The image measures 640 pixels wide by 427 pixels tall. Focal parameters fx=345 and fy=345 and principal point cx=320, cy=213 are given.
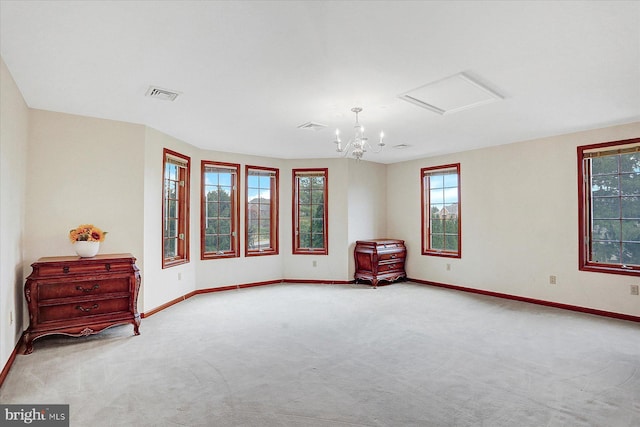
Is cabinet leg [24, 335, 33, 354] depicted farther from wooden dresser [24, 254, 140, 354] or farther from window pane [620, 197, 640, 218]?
window pane [620, 197, 640, 218]

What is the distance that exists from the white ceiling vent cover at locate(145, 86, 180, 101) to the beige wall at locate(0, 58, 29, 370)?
105cm

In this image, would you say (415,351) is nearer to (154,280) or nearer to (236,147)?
(154,280)

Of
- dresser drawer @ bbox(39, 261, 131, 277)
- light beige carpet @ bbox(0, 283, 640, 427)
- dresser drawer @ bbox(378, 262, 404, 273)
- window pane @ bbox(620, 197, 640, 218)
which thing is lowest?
light beige carpet @ bbox(0, 283, 640, 427)

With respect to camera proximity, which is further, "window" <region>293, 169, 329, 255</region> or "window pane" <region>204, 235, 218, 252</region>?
"window" <region>293, 169, 329, 255</region>

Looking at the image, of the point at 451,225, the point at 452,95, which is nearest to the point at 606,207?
the point at 451,225

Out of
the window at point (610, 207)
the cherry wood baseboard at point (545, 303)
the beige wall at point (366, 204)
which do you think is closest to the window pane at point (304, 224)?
the beige wall at point (366, 204)

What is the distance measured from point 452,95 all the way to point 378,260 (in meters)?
3.75

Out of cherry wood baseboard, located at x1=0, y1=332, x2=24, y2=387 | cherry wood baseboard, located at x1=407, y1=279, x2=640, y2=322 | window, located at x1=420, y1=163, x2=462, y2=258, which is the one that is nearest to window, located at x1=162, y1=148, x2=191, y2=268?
cherry wood baseboard, located at x1=0, y1=332, x2=24, y2=387

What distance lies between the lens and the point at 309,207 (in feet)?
22.9

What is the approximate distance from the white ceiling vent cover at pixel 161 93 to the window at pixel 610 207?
17.5 feet

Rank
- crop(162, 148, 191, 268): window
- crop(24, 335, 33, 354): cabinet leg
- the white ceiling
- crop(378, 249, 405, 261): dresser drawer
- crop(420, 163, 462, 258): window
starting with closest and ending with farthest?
1. the white ceiling
2. crop(24, 335, 33, 354): cabinet leg
3. crop(162, 148, 191, 268): window
4. crop(420, 163, 462, 258): window
5. crop(378, 249, 405, 261): dresser drawer

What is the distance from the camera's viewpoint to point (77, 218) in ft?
13.2

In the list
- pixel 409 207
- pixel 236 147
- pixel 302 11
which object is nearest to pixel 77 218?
pixel 236 147

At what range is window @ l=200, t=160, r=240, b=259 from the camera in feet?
19.8
